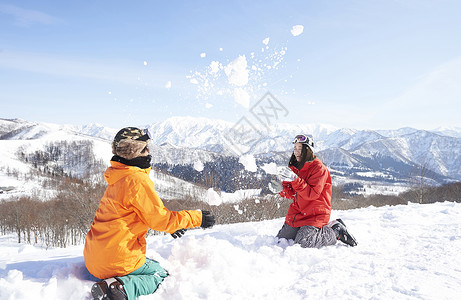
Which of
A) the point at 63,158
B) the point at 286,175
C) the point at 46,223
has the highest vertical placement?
the point at 286,175

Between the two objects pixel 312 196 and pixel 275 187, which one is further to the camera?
pixel 275 187

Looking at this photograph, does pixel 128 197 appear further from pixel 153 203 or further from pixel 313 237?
pixel 313 237

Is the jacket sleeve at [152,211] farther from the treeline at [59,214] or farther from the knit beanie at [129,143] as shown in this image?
the treeline at [59,214]

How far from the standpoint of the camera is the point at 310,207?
4.53 metres

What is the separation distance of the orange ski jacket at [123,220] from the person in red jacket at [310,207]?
Result: 7.72ft

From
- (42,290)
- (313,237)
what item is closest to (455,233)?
(313,237)

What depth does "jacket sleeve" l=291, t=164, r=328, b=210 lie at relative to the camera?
14.4ft

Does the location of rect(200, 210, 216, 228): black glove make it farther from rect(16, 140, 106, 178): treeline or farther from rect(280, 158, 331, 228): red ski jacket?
rect(16, 140, 106, 178): treeline

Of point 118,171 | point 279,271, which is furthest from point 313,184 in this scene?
point 118,171

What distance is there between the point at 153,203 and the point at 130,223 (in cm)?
35

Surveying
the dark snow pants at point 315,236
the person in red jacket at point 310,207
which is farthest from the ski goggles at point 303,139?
the dark snow pants at point 315,236

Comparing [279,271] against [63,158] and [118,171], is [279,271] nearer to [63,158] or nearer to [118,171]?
[118,171]

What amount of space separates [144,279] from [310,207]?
2.84 metres

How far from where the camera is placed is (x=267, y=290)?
9.61 feet
